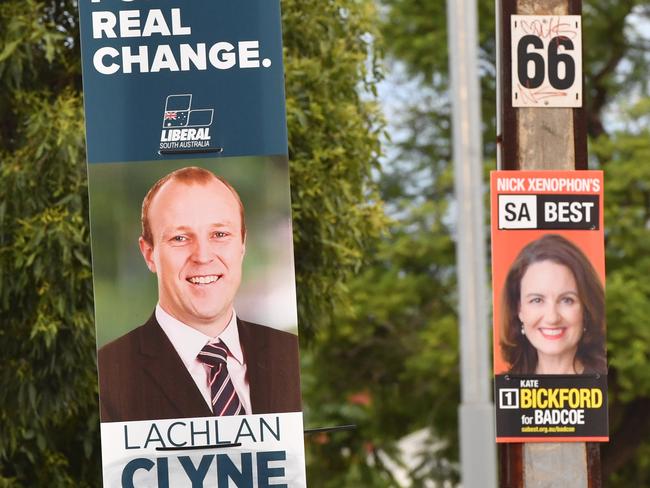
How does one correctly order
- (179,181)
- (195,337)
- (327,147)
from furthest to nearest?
1. (327,147)
2. (195,337)
3. (179,181)

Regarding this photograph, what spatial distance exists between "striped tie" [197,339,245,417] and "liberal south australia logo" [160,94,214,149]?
94 centimetres

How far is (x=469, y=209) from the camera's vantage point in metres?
11.6

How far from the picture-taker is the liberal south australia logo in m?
6.09

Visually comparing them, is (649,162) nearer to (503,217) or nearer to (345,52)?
(345,52)

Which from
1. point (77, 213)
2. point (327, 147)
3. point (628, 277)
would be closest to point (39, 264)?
point (77, 213)

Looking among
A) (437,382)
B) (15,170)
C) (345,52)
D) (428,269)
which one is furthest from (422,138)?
(15,170)

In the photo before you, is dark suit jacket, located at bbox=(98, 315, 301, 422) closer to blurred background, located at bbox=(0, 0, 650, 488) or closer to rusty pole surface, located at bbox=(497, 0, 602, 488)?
rusty pole surface, located at bbox=(497, 0, 602, 488)

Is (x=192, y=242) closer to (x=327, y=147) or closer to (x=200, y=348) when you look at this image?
(x=200, y=348)

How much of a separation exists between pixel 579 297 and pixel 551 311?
0.14 metres

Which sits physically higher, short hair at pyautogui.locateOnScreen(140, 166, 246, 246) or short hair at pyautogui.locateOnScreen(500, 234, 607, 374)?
short hair at pyautogui.locateOnScreen(140, 166, 246, 246)

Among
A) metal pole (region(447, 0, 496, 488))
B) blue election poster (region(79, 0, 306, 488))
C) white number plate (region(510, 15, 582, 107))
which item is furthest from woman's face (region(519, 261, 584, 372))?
metal pole (region(447, 0, 496, 488))

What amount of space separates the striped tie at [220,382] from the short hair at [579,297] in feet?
4.13

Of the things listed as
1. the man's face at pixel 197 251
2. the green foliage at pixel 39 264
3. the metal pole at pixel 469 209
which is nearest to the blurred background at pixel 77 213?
the green foliage at pixel 39 264

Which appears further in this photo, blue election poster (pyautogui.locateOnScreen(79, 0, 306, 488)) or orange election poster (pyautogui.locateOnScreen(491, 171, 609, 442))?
blue election poster (pyautogui.locateOnScreen(79, 0, 306, 488))
